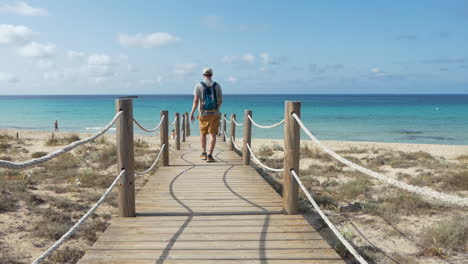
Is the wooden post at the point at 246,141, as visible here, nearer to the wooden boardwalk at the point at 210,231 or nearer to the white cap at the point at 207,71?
the white cap at the point at 207,71

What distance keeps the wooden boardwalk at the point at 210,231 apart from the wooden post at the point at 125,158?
6.2 inches

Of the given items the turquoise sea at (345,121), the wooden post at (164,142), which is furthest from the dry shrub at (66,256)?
the turquoise sea at (345,121)

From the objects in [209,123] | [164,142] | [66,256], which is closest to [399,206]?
[209,123]

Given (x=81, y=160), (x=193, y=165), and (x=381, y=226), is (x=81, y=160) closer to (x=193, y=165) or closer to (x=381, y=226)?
(x=193, y=165)

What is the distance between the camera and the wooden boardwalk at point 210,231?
2.84m

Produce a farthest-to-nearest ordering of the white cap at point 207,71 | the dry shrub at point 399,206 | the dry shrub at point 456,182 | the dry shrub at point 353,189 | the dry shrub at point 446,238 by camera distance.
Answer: the dry shrub at point 456,182 → the dry shrub at point 353,189 → the white cap at point 207,71 → the dry shrub at point 399,206 → the dry shrub at point 446,238

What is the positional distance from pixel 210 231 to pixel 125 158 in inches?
50.7

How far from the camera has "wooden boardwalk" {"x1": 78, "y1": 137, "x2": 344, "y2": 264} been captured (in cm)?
284

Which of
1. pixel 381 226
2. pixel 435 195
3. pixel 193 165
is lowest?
pixel 381 226

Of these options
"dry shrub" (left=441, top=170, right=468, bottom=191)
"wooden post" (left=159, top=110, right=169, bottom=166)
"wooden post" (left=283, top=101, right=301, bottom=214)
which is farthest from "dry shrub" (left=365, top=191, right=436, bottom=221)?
"wooden post" (left=159, top=110, right=169, bottom=166)

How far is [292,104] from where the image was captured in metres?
3.95

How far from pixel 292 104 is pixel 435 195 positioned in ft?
7.85

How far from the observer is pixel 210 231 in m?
3.41

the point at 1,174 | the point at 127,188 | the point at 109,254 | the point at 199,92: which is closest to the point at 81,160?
the point at 1,174
